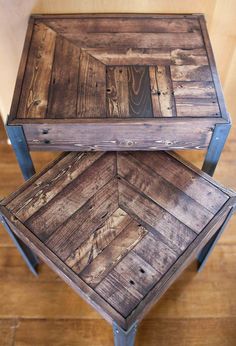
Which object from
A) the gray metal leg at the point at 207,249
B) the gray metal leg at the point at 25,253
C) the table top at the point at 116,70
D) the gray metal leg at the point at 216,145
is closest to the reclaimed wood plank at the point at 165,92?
the table top at the point at 116,70

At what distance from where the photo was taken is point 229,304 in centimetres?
112

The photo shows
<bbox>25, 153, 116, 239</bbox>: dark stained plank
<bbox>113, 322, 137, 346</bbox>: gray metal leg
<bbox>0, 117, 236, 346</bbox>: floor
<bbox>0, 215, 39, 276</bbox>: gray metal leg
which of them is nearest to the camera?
<bbox>113, 322, 137, 346</bbox>: gray metal leg

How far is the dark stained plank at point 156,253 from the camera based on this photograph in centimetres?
80

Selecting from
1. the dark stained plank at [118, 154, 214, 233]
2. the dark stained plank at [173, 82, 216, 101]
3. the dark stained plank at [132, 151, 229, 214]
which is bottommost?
the dark stained plank at [118, 154, 214, 233]

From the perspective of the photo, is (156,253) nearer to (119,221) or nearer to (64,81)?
(119,221)

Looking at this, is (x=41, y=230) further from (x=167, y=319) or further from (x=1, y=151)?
(x=1, y=151)

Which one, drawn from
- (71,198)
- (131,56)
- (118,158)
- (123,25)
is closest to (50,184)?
(71,198)

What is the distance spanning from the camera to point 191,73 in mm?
953

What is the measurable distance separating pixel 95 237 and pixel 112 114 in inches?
11.5

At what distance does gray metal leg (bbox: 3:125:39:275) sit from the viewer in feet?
2.91

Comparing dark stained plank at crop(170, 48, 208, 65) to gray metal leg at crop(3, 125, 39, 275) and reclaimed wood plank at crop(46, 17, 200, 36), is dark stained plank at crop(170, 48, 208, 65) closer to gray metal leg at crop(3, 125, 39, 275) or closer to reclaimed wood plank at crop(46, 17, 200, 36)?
reclaimed wood plank at crop(46, 17, 200, 36)

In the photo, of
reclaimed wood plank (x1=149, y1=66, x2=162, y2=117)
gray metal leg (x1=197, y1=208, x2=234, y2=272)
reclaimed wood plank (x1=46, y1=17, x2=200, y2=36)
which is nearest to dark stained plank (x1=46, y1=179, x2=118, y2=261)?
reclaimed wood plank (x1=149, y1=66, x2=162, y2=117)

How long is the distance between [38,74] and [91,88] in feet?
0.47

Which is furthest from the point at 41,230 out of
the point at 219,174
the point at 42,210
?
the point at 219,174
